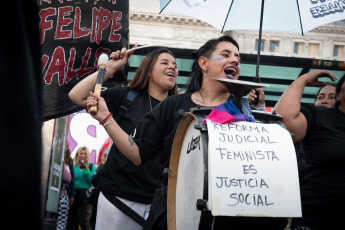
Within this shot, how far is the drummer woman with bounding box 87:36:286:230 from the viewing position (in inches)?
127

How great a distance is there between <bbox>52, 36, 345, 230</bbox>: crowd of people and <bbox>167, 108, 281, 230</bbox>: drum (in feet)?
0.35

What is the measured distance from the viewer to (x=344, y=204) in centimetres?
321

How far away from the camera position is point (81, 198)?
10875 millimetres

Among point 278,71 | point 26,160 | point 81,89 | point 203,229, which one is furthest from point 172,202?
point 278,71

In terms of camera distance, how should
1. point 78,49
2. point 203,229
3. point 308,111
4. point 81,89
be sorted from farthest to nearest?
point 78,49, point 81,89, point 308,111, point 203,229

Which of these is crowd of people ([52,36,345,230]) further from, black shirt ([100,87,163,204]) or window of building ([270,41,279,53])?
window of building ([270,41,279,53])

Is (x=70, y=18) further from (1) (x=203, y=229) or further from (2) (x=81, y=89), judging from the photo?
(1) (x=203, y=229)

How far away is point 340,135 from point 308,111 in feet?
0.81

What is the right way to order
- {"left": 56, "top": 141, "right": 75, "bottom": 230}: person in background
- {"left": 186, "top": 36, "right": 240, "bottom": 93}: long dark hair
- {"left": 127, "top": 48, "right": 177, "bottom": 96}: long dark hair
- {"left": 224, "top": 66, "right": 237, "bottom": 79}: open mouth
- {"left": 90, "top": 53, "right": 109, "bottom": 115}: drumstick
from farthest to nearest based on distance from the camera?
{"left": 56, "top": 141, "right": 75, "bottom": 230}: person in background, {"left": 127, "top": 48, "right": 177, "bottom": 96}: long dark hair, {"left": 186, "top": 36, "right": 240, "bottom": 93}: long dark hair, {"left": 224, "top": 66, "right": 237, "bottom": 79}: open mouth, {"left": 90, "top": 53, "right": 109, "bottom": 115}: drumstick

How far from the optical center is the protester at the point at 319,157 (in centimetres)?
320

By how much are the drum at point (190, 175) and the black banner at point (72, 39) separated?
2.13 m

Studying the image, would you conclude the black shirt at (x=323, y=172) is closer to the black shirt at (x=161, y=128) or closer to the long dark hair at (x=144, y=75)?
the black shirt at (x=161, y=128)

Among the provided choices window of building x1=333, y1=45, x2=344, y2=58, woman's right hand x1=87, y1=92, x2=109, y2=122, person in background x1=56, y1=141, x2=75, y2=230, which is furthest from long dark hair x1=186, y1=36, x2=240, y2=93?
window of building x1=333, y1=45, x2=344, y2=58

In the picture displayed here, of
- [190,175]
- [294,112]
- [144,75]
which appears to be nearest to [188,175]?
[190,175]
